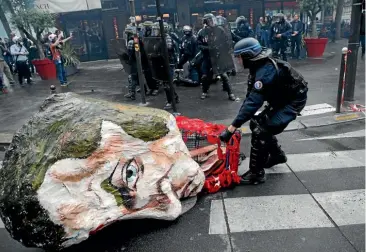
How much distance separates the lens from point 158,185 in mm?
3104

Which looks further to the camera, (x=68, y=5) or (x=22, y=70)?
(x=68, y=5)

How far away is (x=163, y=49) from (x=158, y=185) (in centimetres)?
404

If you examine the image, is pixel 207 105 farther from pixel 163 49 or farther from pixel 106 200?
pixel 106 200

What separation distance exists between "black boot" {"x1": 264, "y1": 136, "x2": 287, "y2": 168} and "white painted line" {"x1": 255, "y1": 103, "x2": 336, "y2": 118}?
8.41 feet

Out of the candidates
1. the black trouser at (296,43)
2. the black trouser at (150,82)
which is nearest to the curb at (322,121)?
the black trouser at (150,82)

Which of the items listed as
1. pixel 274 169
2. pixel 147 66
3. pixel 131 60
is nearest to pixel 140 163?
pixel 274 169

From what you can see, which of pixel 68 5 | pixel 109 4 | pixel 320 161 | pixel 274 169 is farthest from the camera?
pixel 109 4

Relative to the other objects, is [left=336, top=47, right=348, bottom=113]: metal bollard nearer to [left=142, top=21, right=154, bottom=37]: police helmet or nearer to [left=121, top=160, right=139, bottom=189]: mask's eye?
[left=142, top=21, right=154, bottom=37]: police helmet

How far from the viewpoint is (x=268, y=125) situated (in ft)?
12.4

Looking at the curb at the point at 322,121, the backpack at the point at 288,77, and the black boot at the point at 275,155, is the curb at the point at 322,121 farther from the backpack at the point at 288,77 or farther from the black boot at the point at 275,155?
the backpack at the point at 288,77

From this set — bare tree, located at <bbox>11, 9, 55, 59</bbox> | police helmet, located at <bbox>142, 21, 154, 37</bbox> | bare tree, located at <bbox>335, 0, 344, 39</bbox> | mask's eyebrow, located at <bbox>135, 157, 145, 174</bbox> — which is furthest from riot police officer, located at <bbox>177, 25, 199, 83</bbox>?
bare tree, located at <bbox>335, 0, 344, 39</bbox>

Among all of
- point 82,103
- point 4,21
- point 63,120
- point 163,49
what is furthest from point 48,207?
point 4,21

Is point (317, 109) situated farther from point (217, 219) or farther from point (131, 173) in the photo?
point (131, 173)

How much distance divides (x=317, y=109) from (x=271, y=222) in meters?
4.17
